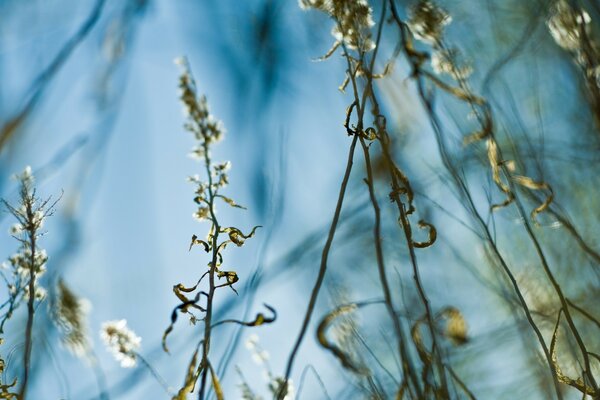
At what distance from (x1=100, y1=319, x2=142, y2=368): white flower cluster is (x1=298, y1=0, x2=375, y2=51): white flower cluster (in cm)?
45

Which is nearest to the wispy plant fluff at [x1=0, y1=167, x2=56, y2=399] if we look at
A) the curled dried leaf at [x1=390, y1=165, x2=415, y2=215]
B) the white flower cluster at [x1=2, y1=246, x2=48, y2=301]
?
the white flower cluster at [x1=2, y1=246, x2=48, y2=301]

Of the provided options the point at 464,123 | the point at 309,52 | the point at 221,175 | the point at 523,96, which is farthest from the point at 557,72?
the point at 221,175

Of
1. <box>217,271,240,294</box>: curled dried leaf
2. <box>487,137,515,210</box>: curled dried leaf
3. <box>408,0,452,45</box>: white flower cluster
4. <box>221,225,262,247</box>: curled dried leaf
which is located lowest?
<box>487,137,515,210</box>: curled dried leaf

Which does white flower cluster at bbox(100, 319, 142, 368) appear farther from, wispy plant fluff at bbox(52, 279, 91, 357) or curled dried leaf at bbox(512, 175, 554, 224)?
curled dried leaf at bbox(512, 175, 554, 224)

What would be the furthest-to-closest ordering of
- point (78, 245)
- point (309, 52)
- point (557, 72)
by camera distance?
point (309, 52), point (557, 72), point (78, 245)

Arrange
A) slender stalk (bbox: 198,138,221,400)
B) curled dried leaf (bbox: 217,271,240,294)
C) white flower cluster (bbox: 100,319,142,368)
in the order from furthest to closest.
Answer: white flower cluster (bbox: 100,319,142,368)
curled dried leaf (bbox: 217,271,240,294)
slender stalk (bbox: 198,138,221,400)

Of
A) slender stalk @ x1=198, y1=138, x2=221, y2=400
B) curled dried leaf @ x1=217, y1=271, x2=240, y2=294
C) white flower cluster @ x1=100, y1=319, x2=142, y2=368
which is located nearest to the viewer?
slender stalk @ x1=198, y1=138, x2=221, y2=400

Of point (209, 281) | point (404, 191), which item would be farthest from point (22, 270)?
point (404, 191)

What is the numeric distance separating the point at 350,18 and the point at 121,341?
49 centimetres

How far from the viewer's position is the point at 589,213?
119cm

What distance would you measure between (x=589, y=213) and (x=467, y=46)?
1.32ft

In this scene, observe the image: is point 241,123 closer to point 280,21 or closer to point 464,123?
point 280,21

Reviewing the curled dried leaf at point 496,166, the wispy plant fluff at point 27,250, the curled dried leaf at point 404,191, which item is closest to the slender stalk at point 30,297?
the wispy plant fluff at point 27,250

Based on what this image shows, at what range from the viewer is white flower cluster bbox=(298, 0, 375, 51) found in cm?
71
